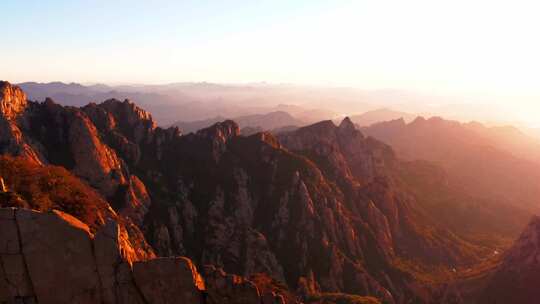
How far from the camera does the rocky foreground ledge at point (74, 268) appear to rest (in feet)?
119

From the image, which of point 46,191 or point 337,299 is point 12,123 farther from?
point 337,299

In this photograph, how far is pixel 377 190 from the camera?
605ft

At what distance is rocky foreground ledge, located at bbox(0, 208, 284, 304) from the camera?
119ft

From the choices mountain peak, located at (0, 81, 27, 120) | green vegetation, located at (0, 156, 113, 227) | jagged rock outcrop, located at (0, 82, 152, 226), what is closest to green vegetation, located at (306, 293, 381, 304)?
jagged rock outcrop, located at (0, 82, 152, 226)

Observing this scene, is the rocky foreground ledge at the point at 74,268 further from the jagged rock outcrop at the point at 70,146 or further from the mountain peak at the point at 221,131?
the mountain peak at the point at 221,131

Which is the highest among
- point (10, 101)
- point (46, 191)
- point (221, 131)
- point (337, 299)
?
point (10, 101)

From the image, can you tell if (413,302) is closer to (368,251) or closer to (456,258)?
(368,251)

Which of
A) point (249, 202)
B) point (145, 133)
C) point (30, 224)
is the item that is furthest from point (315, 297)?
point (145, 133)

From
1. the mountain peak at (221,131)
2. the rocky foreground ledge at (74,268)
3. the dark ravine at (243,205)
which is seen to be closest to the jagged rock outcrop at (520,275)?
the dark ravine at (243,205)

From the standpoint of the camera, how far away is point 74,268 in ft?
123

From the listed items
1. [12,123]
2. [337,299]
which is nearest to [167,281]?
[337,299]

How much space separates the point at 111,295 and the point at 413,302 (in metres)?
121

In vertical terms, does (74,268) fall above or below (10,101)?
below

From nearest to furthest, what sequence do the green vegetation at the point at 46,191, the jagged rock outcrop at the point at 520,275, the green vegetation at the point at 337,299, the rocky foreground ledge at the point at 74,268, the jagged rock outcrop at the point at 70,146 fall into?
the rocky foreground ledge at the point at 74,268 < the green vegetation at the point at 46,191 < the green vegetation at the point at 337,299 < the jagged rock outcrop at the point at 70,146 < the jagged rock outcrop at the point at 520,275
